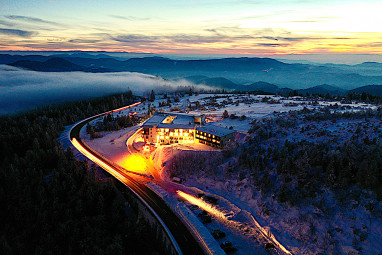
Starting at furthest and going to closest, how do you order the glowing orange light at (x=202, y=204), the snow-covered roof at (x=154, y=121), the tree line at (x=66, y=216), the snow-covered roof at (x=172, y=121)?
the snow-covered roof at (x=154, y=121), the snow-covered roof at (x=172, y=121), the glowing orange light at (x=202, y=204), the tree line at (x=66, y=216)

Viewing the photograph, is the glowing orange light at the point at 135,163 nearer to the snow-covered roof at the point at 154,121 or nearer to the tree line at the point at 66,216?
the tree line at the point at 66,216

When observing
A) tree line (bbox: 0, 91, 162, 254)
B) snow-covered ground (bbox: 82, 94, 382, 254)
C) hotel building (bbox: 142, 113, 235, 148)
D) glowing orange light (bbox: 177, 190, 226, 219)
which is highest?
hotel building (bbox: 142, 113, 235, 148)

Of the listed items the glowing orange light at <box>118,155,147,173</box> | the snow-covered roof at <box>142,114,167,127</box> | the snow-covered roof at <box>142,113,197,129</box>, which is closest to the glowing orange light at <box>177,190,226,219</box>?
the glowing orange light at <box>118,155,147,173</box>

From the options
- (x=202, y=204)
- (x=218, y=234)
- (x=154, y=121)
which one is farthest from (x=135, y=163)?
(x=218, y=234)

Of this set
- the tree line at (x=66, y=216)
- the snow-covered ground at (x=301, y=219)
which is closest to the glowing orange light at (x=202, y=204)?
the snow-covered ground at (x=301, y=219)

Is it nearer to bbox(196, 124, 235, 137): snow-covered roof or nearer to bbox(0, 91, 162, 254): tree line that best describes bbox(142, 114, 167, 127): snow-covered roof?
bbox(196, 124, 235, 137): snow-covered roof

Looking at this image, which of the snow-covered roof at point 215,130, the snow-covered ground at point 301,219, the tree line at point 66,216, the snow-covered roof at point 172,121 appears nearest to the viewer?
the snow-covered ground at point 301,219

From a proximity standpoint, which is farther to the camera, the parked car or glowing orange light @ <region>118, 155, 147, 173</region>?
glowing orange light @ <region>118, 155, 147, 173</region>

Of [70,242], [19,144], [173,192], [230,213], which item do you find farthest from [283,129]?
[19,144]

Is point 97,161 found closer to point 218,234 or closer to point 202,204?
point 202,204
